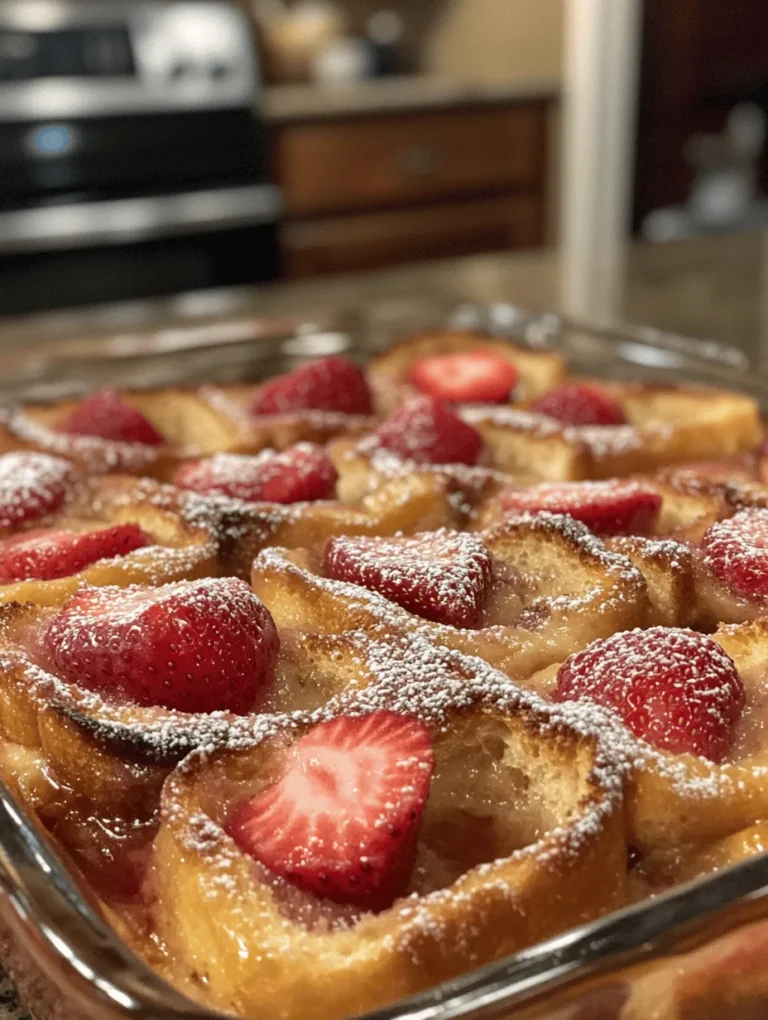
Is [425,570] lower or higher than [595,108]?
lower

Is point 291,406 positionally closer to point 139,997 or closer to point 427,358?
point 427,358

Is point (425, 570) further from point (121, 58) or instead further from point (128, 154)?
point (121, 58)

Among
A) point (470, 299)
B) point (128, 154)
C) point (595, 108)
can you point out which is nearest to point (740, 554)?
point (470, 299)

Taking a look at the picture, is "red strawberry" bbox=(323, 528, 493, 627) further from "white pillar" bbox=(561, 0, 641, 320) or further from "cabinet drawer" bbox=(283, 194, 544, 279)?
"white pillar" bbox=(561, 0, 641, 320)

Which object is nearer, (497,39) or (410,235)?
(410,235)

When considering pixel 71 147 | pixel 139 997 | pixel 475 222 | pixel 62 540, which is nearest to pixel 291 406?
pixel 62 540

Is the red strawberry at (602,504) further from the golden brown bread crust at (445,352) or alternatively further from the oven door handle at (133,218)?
the oven door handle at (133,218)

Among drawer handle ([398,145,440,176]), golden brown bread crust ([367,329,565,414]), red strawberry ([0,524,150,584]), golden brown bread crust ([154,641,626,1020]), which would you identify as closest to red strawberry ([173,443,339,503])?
red strawberry ([0,524,150,584])
